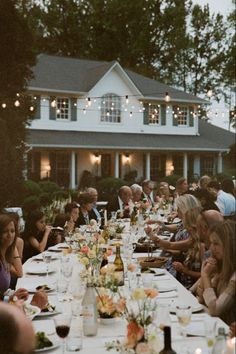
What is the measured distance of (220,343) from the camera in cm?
249

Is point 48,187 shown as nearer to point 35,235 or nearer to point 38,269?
point 35,235

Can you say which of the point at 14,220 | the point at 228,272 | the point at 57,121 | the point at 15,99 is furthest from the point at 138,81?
the point at 228,272

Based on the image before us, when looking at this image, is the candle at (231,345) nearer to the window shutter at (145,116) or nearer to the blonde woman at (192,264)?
the blonde woman at (192,264)

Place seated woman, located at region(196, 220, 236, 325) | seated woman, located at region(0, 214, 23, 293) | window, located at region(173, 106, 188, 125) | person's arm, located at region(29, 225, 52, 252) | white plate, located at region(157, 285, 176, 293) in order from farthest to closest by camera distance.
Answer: window, located at region(173, 106, 188, 125) < person's arm, located at region(29, 225, 52, 252) < seated woman, located at region(0, 214, 23, 293) < white plate, located at region(157, 285, 176, 293) < seated woman, located at region(196, 220, 236, 325)

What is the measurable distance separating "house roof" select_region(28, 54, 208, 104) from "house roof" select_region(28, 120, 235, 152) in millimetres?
1726

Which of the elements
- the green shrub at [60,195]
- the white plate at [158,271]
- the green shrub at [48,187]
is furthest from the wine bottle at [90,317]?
the green shrub at [48,187]

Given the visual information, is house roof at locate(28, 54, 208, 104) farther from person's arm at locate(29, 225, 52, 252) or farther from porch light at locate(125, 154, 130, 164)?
person's arm at locate(29, 225, 52, 252)

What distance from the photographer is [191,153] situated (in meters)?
25.9

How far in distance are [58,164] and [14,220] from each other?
58.7ft

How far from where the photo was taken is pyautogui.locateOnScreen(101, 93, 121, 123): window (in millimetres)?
23938

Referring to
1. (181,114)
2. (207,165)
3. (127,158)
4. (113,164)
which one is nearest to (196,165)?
(207,165)

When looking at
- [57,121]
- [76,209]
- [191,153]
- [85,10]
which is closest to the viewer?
[76,209]

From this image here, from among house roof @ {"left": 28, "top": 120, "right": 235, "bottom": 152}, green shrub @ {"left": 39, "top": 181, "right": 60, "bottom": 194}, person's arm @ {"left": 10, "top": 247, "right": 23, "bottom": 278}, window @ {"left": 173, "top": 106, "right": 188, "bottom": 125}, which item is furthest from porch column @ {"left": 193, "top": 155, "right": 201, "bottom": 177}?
person's arm @ {"left": 10, "top": 247, "right": 23, "bottom": 278}

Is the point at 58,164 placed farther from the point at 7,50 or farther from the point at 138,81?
the point at 7,50
